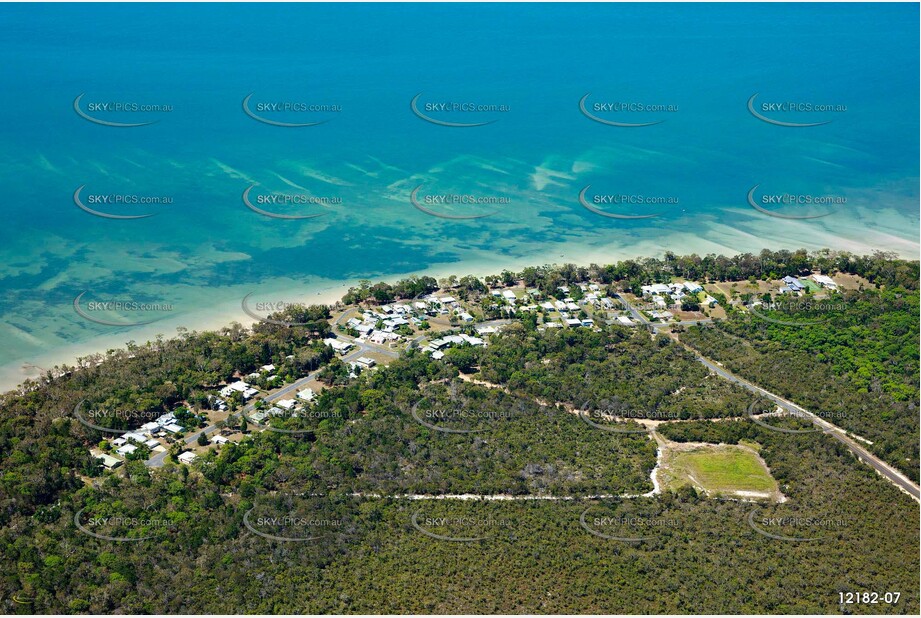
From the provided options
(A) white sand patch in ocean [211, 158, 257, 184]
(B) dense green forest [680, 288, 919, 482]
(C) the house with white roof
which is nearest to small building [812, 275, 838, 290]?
(B) dense green forest [680, 288, 919, 482]

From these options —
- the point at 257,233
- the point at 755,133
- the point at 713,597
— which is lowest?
the point at 713,597

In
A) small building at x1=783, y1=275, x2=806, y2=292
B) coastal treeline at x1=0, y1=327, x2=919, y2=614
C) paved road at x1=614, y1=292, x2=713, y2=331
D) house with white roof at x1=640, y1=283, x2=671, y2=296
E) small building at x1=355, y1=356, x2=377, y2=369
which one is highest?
small building at x1=783, y1=275, x2=806, y2=292

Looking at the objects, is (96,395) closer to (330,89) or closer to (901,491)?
(901,491)

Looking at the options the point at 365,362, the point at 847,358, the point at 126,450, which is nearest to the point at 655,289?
the point at 847,358

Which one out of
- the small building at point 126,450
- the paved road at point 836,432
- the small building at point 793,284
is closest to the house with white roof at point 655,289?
the small building at point 793,284

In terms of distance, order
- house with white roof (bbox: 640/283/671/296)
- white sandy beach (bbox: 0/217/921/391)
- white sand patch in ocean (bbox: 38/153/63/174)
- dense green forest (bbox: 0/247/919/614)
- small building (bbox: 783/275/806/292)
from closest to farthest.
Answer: dense green forest (bbox: 0/247/919/614), white sandy beach (bbox: 0/217/921/391), house with white roof (bbox: 640/283/671/296), small building (bbox: 783/275/806/292), white sand patch in ocean (bbox: 38/153/63/174)

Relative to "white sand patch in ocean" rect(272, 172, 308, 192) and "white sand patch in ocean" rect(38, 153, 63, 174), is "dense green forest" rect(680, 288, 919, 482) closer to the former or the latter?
"white sand patch in ocean" rect(272, 172, 308, 192)

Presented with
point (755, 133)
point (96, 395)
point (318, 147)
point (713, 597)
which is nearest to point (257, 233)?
point (318, 147)
